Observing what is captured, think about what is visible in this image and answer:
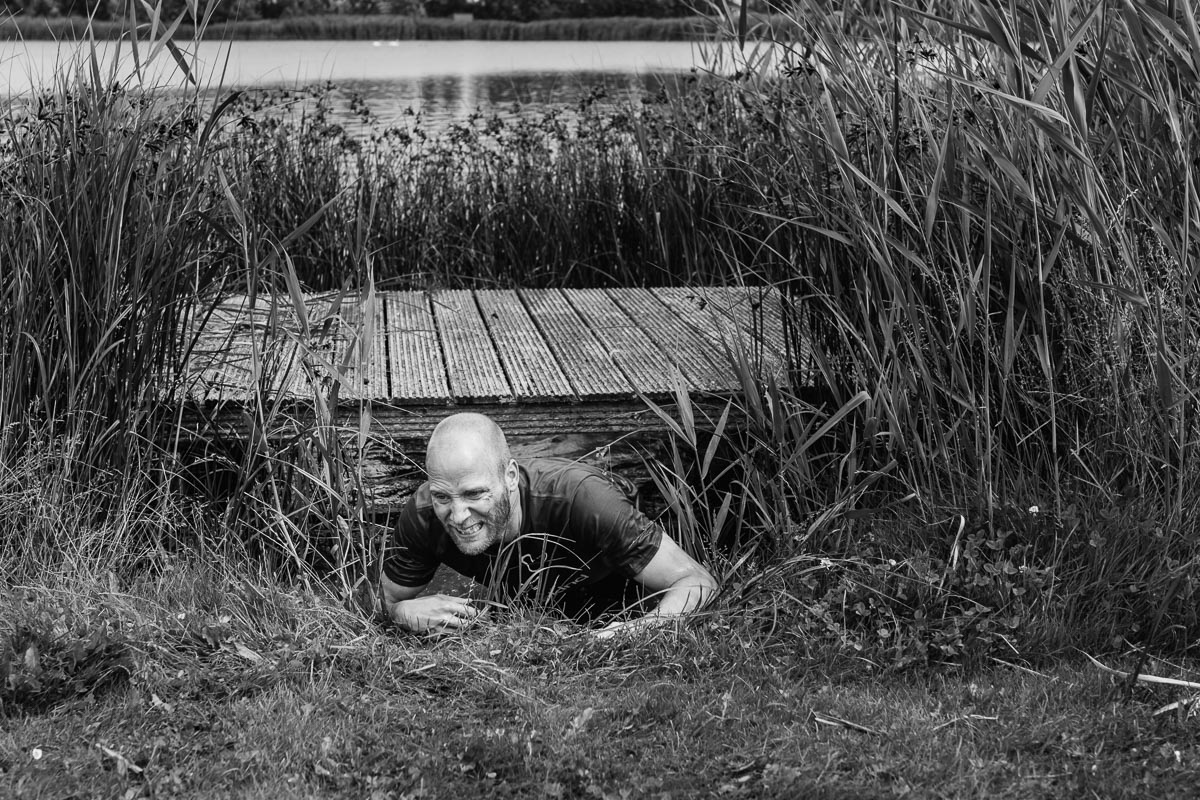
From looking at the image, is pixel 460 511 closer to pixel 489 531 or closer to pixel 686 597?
pixel 489 531

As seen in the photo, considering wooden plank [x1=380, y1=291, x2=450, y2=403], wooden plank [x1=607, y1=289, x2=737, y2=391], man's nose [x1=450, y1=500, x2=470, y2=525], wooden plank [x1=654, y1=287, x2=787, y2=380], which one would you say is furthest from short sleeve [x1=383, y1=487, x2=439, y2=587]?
wooden plank [x1=654, y1=287, x2=787, y2=380]

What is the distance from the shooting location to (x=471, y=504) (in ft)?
10.1

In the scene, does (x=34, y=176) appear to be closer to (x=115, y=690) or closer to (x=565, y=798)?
(x=115, y=690)

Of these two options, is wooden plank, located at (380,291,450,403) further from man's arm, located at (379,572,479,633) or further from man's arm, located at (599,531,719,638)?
man's arm, located at (599,531,719,638)

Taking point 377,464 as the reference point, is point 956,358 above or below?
above

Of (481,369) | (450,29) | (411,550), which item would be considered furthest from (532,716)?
(450,29)

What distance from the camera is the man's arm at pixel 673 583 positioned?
3.08m

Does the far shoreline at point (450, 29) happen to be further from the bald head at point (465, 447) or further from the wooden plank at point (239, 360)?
the bald head at point (465, 447)

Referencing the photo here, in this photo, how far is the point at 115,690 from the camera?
2.69 meters

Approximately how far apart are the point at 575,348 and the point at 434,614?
62.6 inches

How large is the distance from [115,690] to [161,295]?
1.20m

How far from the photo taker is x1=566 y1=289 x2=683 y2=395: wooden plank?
4.02m

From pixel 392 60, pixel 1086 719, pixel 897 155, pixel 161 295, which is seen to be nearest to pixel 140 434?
pixel 161 295

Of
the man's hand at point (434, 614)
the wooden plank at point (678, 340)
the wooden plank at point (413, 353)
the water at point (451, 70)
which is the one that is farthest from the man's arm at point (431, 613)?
the water at point (451, 70)
